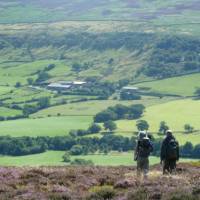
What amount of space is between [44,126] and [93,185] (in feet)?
357

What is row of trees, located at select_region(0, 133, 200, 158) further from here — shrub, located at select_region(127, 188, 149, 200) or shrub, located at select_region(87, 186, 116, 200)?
shrub, located at select_region(127, 188, 149, 200)

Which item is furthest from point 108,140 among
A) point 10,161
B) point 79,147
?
point 10,161

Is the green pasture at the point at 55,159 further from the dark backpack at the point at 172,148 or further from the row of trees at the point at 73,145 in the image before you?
the dark backpack at the point at 172,148

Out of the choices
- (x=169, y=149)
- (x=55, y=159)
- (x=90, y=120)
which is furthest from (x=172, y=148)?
(x=90, y=120)

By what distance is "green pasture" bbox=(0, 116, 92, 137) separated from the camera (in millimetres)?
133000

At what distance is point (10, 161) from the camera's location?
100m

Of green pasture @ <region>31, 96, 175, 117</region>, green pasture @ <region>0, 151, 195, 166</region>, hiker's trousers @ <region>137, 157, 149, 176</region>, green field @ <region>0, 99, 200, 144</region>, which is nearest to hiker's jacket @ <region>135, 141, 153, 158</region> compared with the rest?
hiker's trousers @ <region>137, 157, 149, 176</region>

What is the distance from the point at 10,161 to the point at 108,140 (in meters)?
27.6

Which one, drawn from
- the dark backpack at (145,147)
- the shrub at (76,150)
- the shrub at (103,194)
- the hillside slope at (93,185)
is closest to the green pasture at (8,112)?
the shrub at (76,150)

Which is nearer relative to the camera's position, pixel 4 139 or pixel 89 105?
pixel 4 139

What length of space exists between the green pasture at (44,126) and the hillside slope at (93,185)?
94099mm

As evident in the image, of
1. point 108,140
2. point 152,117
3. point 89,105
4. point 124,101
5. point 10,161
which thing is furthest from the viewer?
point 124,101

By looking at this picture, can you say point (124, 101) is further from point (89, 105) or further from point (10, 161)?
point (10, 161)

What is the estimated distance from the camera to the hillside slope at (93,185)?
1015 inches
